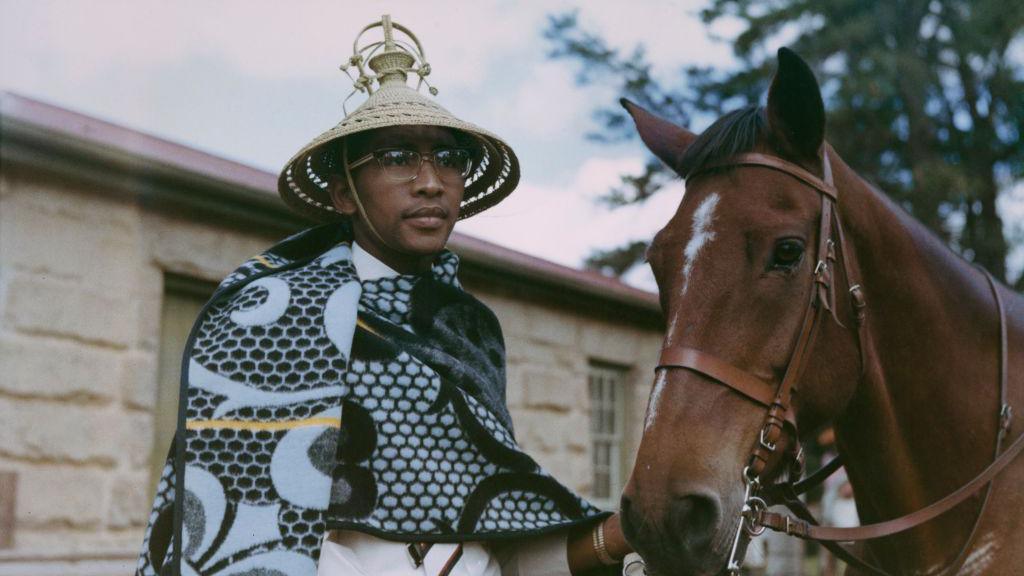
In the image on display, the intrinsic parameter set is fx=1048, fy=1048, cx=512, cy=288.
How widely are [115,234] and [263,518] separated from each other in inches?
155

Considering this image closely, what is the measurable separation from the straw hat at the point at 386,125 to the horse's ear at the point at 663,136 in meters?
0.39

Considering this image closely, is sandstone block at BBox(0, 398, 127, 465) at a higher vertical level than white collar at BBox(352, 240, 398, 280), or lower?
lower

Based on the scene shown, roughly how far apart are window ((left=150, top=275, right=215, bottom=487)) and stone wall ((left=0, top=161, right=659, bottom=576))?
0.07 metres

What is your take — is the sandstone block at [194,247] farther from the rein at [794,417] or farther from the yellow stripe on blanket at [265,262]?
the rein at [794,417]

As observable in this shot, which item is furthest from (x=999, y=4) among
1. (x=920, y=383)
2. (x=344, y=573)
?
(x=344, y=573)

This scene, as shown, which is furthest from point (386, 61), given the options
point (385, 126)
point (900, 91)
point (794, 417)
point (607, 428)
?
point (900, 91)

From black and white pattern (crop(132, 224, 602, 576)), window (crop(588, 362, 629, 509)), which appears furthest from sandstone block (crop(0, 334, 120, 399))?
window (crop(588, 362, 629, 509))

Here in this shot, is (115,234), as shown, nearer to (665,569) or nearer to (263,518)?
(263,518)

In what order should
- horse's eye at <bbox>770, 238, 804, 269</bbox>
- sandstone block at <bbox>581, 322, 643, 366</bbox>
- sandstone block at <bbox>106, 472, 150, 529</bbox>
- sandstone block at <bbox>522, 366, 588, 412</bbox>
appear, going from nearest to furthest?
horse's eye at <bbox>770, 238, 804, 269</bbox>
sandstone block at <bbox>106, 472, 150, 529</bbox>
sandstone block at <bbox>522, 366, 588, 412</bbox>
sandstone block at <bbox>581, 322, 643, 366</bbox>

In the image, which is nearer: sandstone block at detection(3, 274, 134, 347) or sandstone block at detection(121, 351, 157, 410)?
sandstone block at detection(3, 274, 134, 347)

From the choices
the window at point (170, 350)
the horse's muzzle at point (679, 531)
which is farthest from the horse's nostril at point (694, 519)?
the window at point (170, 350)

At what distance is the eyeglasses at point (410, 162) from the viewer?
275 centimetres

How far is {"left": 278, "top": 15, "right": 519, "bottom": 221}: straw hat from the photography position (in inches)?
109

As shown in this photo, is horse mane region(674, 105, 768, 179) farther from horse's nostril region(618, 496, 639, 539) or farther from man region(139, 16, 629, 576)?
horse's nostril region(618, 496, 639, 539)
